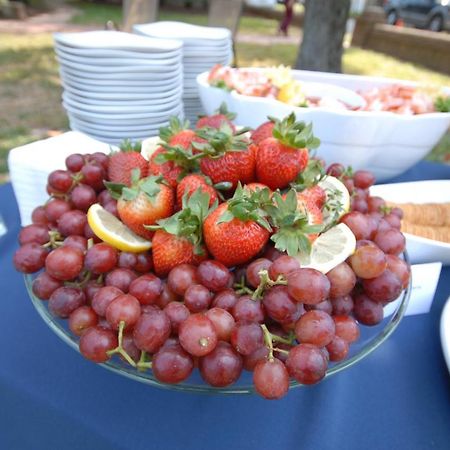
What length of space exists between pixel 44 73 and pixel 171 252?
393 cm

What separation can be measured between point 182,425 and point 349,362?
20 cm

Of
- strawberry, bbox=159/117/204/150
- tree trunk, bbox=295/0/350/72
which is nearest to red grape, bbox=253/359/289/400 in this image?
strawberry, bbox=159/117/204/150

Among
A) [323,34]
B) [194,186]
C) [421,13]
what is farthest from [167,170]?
[421,13]

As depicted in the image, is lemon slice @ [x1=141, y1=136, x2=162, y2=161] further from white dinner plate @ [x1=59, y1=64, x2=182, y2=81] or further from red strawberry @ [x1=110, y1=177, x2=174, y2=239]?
white dinner plate @ [x1=59, y1=64, x2=182, y2=81]

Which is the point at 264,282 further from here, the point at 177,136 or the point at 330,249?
the point at 177,136

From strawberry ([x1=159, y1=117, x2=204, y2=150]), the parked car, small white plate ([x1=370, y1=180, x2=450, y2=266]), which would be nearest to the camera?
strawberry ([x1=159, y1=117, x2=204, y2=150])

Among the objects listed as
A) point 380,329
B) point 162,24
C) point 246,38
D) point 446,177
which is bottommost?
point 246,38

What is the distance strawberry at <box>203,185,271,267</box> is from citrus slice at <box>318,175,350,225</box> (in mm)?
119

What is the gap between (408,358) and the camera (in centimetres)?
62

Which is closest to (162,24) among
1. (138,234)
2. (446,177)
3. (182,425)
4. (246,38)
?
(446,177)

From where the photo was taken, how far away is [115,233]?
577 millimetres

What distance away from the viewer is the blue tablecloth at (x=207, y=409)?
1.67 ft

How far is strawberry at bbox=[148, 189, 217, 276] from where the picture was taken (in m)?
0.54

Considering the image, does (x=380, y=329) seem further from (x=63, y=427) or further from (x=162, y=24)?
(x=162, y=24)
